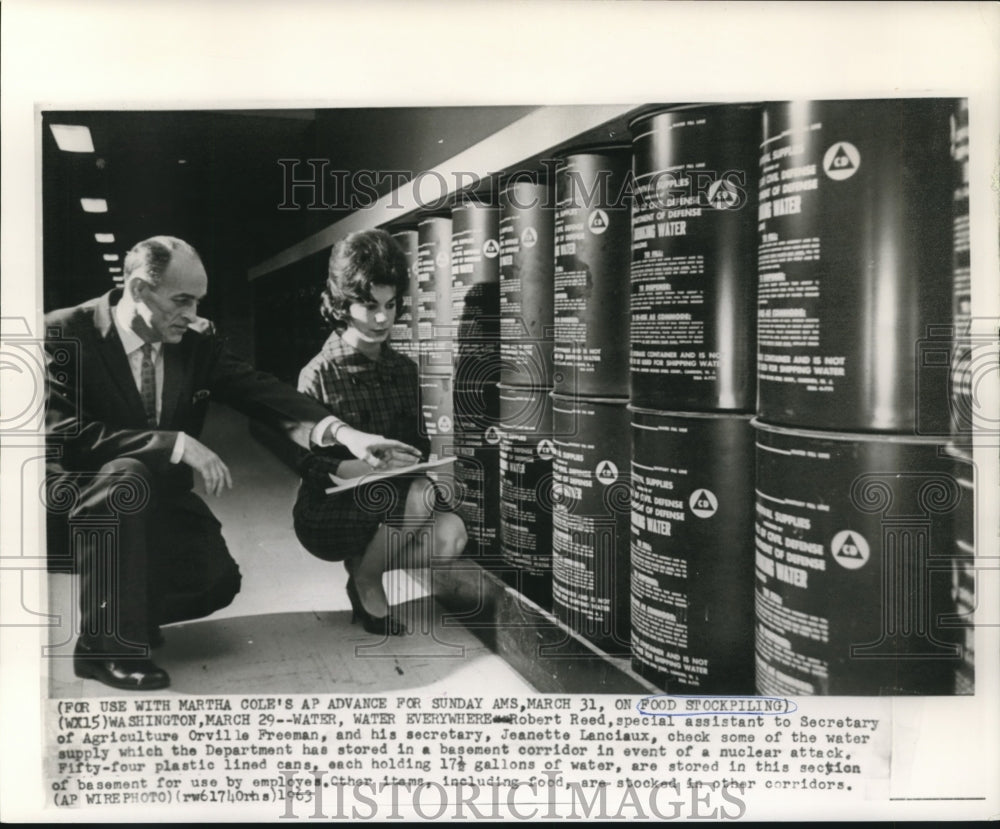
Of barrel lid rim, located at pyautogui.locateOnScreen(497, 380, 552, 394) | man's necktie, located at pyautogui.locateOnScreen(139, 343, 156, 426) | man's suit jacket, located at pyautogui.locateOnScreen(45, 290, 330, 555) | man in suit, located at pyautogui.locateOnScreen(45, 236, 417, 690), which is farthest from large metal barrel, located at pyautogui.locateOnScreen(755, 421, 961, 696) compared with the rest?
man's necktie, located at pyautogui.locateOnScreen(139, 343, 156, 426)

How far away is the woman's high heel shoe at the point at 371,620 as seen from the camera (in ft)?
3.99

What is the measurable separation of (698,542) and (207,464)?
717mm

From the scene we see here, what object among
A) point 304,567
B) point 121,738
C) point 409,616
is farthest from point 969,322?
point 121,738

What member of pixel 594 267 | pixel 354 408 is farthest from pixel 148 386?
pixel 594 267

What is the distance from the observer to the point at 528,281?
1195 mm

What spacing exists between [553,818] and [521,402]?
0.61 meters

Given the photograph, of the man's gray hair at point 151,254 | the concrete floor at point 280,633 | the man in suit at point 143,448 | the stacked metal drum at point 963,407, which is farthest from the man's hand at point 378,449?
the stacked metal drum at point 963,407

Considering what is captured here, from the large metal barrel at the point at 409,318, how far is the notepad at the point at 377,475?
16 cm

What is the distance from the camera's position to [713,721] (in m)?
1.16

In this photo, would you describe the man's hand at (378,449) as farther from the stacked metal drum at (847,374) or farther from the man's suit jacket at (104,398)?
the stacked metal drum at (847,374)

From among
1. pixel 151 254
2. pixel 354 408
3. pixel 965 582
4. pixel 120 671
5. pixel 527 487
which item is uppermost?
pixel 151 254

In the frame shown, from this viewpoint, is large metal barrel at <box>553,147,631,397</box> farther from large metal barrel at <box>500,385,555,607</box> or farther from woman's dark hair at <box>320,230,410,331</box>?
woman's dark hair at <box>320,230,410,331</box>

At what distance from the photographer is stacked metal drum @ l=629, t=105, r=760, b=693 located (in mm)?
1049

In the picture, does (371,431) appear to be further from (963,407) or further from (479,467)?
(963,407)
